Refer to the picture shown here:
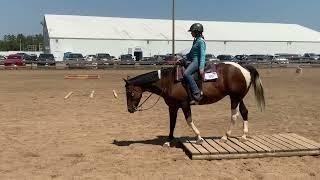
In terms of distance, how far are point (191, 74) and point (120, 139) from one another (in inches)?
91.0

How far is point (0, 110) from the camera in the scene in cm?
1523

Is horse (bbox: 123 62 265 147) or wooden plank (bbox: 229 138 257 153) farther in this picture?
horse (bbox: 123 62 265 147)

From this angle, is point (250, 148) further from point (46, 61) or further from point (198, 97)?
point (46, 61)

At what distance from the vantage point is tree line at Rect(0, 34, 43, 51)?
150 m

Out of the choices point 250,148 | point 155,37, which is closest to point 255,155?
point 250,148

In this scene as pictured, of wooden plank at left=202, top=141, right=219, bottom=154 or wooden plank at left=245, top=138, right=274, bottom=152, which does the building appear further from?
wooden plank at left=202, top=141, right=219, bottom=154

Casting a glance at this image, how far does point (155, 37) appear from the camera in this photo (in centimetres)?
7531

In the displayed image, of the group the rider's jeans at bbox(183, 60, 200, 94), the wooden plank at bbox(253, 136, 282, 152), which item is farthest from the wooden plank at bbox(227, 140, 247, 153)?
the rider's jeans at bbox(183, 60, 200, 94)

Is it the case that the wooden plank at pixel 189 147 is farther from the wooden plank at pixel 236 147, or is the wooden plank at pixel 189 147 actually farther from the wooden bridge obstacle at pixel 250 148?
the wooden plank at pixel 236 147

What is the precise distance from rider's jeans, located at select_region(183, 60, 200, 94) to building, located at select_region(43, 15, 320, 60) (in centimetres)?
5621

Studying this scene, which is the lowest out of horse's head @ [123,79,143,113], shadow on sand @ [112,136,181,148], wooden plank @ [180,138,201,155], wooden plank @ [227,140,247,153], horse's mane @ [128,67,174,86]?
shadow on sand @ [112,136,181,148]

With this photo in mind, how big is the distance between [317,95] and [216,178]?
575 inches

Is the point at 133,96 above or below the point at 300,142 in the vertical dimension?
above

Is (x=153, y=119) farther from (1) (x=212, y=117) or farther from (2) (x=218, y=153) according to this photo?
(2) (x=218, y=153)
